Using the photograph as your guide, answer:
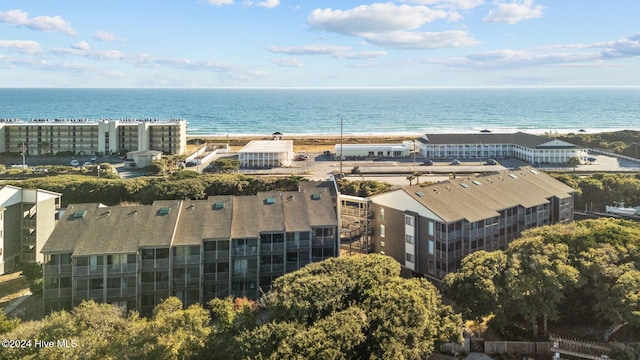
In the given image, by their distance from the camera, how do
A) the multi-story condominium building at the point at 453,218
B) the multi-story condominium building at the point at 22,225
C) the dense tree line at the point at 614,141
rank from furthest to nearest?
the dense tree line at the point at 614,141 < the multi-story condominium building at the point at 22,225 < the multi-story condominium building at the point at 453,218

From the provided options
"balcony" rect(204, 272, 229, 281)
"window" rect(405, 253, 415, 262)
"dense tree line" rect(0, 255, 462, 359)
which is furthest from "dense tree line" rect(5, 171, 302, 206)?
"dense tree line" rect(0, 255, 462, 359)

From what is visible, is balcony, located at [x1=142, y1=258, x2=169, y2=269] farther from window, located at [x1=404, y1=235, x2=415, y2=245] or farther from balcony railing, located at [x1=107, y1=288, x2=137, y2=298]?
window, located at [x1=404, y1=235, x2=415, y2=245]

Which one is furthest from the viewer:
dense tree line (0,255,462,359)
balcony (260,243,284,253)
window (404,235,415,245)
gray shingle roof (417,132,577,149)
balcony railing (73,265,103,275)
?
gray shingle roof (417,132,577,149)

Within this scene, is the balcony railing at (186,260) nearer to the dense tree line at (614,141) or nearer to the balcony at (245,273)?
the balcony at (245,273)

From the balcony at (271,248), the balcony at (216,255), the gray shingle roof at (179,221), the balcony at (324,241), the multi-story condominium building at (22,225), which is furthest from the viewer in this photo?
the multi-story condominium building at (22,225)

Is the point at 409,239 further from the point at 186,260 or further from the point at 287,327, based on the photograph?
the point at 287,327

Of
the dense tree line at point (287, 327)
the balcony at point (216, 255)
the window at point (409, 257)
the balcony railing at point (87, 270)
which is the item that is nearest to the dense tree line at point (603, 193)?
the window at point (409, 257)
